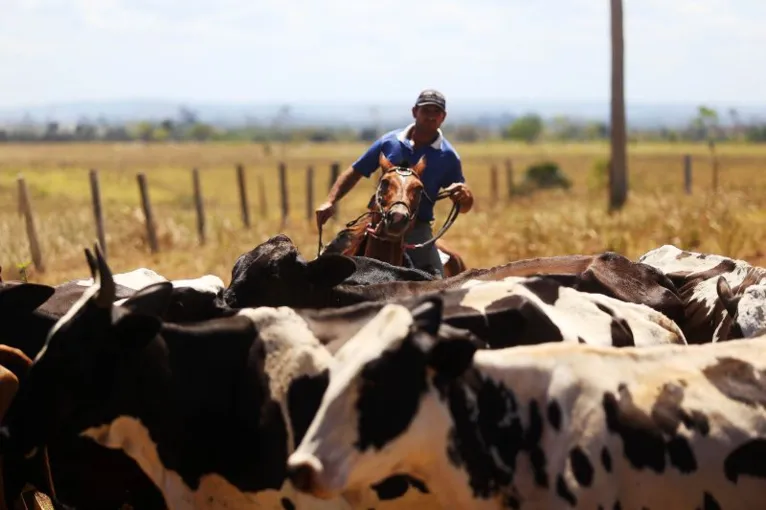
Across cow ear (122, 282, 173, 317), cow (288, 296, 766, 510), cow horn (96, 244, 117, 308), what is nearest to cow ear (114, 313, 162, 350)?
cow horn (96, 244, 117, 308)

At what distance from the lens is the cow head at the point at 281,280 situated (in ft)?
20.4

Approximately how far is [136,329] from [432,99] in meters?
4.18

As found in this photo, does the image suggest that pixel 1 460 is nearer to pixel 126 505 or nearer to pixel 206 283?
pixel 126 505

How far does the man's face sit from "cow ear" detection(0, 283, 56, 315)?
3486 millimetres

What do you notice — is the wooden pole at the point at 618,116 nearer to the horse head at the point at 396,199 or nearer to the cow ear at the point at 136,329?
the horse head at the point at 396,199

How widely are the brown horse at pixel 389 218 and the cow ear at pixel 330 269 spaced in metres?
1.30

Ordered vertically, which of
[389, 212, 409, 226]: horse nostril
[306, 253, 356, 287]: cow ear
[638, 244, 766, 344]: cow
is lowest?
[638, 244, 766, 344]: cow

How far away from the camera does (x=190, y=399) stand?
15.9 feet

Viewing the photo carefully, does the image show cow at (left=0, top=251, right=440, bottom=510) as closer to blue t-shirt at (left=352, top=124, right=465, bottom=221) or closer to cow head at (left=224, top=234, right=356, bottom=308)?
cow head at (left=224, top=234, right=356, bottom=308)

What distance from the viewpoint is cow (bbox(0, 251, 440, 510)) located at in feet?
15.1

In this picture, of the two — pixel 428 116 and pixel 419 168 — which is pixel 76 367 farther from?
pixel 428 116

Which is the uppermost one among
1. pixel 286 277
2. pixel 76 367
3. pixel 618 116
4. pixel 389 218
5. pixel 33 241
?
pixel 618 116

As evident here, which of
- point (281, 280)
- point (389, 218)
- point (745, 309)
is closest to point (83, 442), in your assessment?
point (281, 280)

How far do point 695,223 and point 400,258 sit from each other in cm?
896
